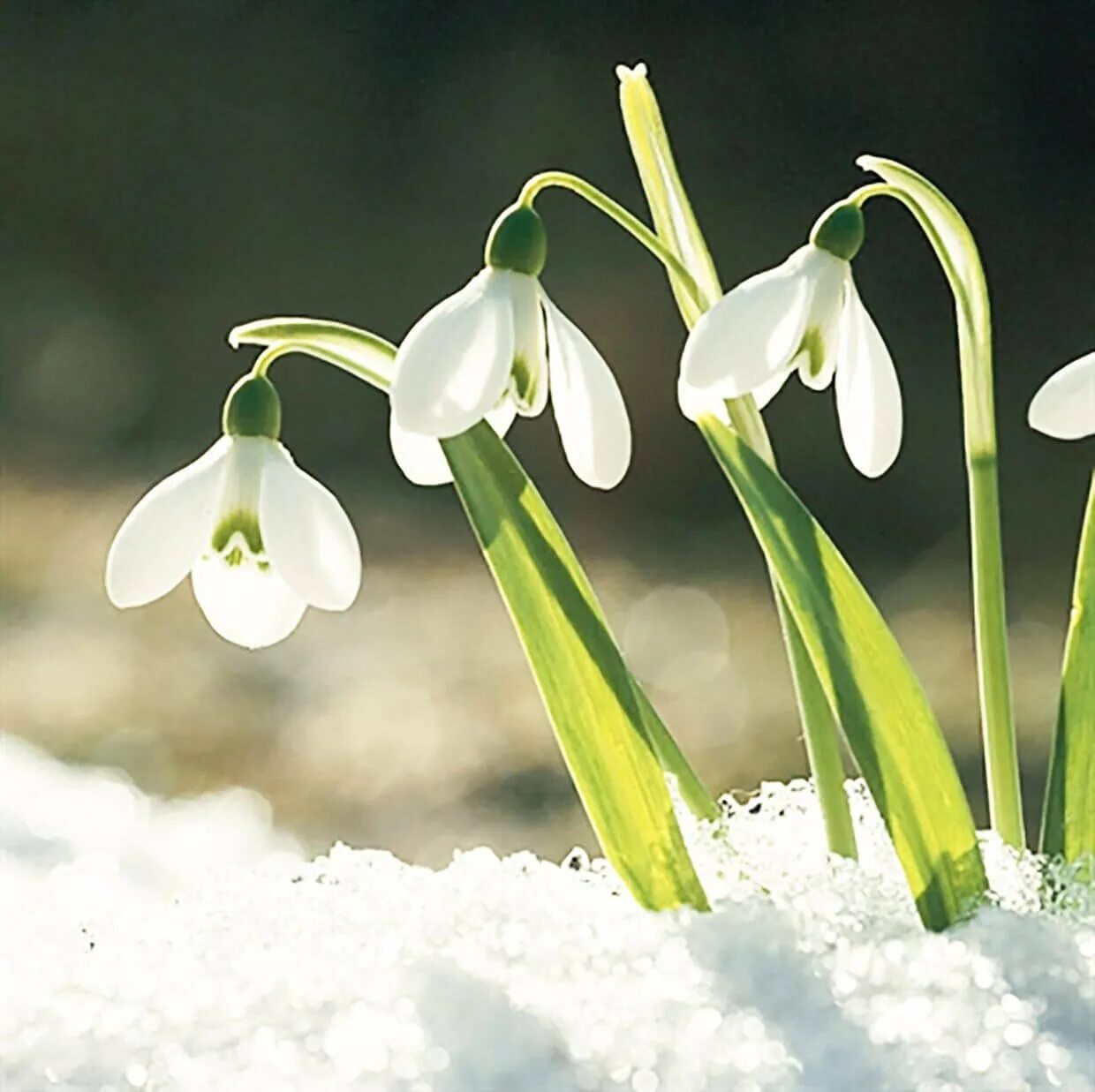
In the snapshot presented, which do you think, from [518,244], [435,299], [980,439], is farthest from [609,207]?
[435,299]

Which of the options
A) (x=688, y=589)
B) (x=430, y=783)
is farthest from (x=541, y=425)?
(x=430, y=783)

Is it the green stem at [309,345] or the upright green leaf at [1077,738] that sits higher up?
the green stem at [309,345]

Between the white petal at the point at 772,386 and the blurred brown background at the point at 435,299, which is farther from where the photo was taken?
the blurred brown background at the point at 435,299

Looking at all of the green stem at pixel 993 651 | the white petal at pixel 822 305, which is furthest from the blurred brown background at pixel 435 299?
the white petal at pixel 822 305

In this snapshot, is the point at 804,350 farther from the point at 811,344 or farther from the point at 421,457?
the point at 421,457

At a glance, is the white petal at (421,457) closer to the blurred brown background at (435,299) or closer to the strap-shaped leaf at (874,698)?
the strap-shaped leaf at (874,698)

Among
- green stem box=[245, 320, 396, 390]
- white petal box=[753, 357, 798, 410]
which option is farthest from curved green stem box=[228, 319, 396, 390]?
white petal box=[753, 357, 798, 410]
